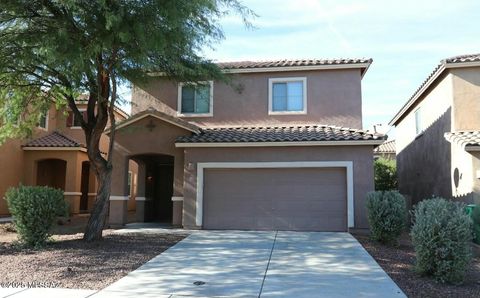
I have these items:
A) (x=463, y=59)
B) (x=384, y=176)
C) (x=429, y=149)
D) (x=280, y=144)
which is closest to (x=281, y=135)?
(x=280, y=144)

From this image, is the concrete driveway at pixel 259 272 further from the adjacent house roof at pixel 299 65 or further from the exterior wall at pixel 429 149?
the adjacent house roof at pixel 299 65

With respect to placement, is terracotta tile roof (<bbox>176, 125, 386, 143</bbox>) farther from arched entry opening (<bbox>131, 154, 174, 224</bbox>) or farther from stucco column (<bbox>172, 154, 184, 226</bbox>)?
arched entry opening (<bbox>131, 154, 174, 224</bbox>)

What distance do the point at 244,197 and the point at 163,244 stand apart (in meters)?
4.26

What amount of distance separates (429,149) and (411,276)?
11193 millimetres

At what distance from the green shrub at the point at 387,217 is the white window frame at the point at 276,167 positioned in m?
2.11

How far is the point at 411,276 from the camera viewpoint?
8695 millimetres

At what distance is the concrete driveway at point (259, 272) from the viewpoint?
7512mm

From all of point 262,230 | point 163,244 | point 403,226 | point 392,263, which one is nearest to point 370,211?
point 403,226

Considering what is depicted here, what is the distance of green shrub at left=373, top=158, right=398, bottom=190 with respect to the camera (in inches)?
976

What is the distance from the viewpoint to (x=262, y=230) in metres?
15.2

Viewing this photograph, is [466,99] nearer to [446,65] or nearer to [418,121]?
[446,65]

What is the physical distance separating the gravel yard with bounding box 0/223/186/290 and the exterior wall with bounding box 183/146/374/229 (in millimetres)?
2446

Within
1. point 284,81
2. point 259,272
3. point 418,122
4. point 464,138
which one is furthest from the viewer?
point 418,122

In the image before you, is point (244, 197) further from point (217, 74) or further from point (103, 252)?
point (103, 252)
